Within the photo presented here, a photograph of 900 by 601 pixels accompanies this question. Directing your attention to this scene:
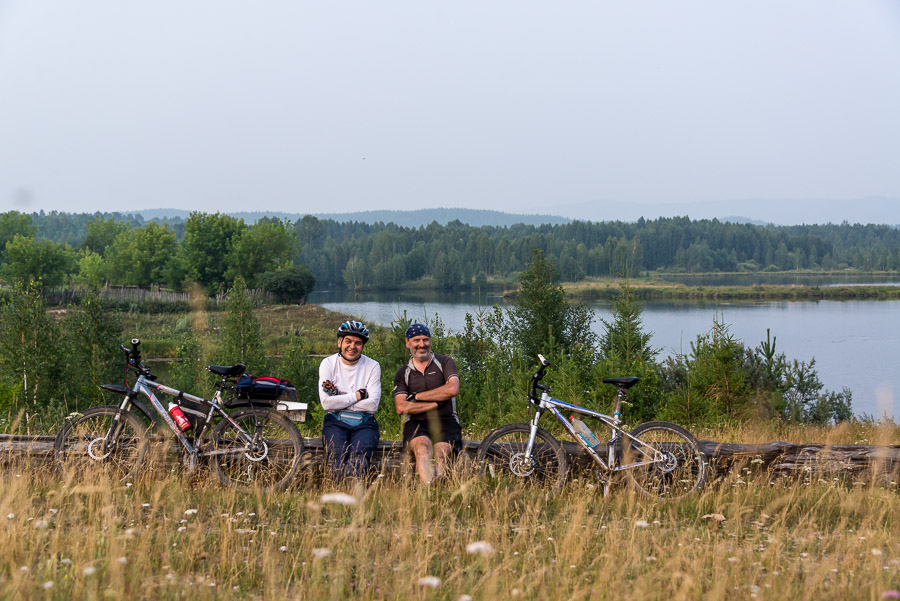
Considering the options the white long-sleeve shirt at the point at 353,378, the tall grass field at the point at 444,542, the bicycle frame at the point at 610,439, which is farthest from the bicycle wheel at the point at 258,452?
the bicycle frame at the point at 610,439

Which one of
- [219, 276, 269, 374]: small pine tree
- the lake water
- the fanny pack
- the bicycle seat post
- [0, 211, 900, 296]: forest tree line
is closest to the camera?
the bicycle seat post

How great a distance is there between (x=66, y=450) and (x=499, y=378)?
1079cm

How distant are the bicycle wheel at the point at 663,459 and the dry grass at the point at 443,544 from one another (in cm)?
23

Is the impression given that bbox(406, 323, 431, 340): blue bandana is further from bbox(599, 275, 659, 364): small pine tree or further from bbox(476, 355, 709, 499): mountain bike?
bbox(599, 275, 659, 364): small pine tree

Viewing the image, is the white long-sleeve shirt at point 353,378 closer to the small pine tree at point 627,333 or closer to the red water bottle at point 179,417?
the red water bottle at point 179,417

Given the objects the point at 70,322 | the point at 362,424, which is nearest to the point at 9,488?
the point at 362,424

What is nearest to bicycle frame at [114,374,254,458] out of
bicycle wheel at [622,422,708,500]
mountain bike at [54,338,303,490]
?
mountain bike at [54,338,303,490]

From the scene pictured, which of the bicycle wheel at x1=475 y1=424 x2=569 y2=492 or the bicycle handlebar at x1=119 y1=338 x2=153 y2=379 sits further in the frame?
the bicycle handlebar at x1=119 y1=338 x2=153 y2=379

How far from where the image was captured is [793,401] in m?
21.1

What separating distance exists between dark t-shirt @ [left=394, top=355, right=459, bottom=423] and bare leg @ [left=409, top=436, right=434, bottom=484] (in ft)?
0.80

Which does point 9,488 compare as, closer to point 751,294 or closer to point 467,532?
point 467,532

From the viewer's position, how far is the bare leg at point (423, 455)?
6121 mm

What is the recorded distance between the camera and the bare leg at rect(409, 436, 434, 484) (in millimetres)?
6121

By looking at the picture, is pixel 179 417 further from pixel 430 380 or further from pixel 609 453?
pixel 609 453
